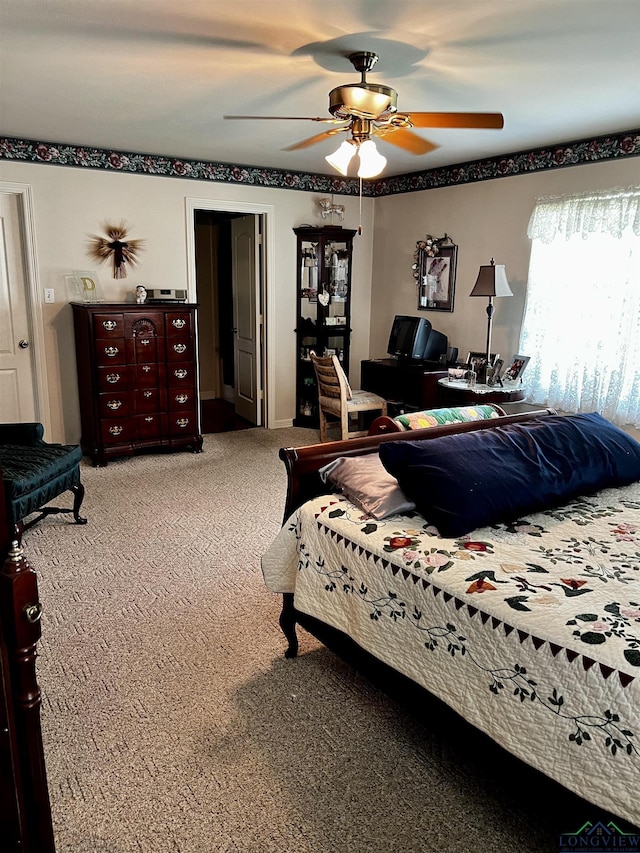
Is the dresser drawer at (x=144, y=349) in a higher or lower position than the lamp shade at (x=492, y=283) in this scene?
lower

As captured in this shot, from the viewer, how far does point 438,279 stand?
18.8ft

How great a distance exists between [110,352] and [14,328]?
837 millimetres

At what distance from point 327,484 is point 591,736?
4.21 ft

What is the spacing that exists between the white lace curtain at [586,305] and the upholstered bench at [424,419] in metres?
1.75

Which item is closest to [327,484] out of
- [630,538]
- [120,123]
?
[630,538]

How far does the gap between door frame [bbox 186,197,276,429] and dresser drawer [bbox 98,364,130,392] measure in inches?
40.1

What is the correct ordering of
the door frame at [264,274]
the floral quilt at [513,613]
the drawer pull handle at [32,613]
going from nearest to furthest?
1. the drawer pull handle at [32,613]
2. the floral quilt at [513,613]
3. the door frame at [264,274]

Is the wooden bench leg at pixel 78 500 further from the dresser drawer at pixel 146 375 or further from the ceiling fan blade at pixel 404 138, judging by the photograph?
the ceiling fan blade at pixel 404 138

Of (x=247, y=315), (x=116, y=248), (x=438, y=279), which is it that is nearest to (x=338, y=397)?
(x=438, y=279)

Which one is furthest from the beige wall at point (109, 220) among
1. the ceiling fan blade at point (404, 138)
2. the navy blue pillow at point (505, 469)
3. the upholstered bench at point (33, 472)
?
the navy blue pillow at point (505, 469)

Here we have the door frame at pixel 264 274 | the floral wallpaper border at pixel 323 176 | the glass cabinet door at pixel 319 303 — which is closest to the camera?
the floral wallpaper border at pixel 323 176

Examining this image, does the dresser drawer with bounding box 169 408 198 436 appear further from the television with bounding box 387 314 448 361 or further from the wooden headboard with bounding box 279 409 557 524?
the wooden headboard with bounding box 279 409 557 524

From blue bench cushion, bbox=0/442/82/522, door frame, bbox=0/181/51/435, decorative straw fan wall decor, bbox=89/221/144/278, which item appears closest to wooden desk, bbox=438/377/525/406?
Answer: blue bench cushion, bbox=0/442/82/522

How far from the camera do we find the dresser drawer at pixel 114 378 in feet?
16.0
